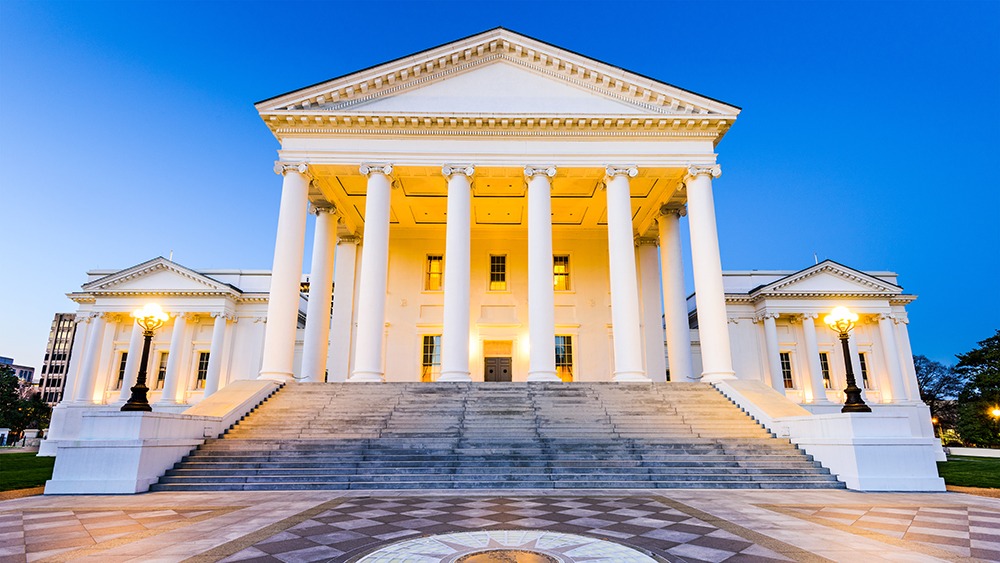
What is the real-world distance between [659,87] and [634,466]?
16217 millimetres

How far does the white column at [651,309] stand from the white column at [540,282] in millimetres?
7843

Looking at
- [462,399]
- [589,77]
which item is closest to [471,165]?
[589,77]

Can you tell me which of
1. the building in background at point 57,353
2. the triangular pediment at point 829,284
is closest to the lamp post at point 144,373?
the triangular pediment at point 829,284

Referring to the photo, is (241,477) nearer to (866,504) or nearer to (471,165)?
(866,504)

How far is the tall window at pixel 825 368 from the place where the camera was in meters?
36.5

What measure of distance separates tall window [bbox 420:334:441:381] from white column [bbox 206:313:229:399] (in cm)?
1892

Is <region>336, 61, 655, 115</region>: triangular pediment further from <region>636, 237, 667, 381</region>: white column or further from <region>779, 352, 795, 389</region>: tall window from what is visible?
<region>779, 352, 795, 389</region>: tall window

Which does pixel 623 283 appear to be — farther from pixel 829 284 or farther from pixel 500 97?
pixel 829 284

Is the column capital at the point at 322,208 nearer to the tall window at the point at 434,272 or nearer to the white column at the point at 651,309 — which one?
the tall window at the point at 434,272

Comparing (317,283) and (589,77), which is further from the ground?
(589,77)

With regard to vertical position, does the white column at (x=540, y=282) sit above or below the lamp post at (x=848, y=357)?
above

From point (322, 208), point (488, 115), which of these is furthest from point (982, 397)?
point (322, 208)

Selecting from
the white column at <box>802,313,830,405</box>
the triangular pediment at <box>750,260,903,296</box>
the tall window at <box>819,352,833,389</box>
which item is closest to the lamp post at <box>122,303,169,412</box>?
the triangular pediment at <box>750,260,903,296</box>

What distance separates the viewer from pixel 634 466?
1157cm
